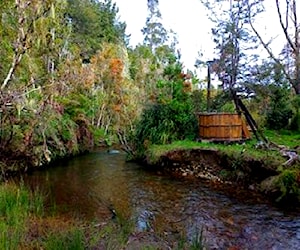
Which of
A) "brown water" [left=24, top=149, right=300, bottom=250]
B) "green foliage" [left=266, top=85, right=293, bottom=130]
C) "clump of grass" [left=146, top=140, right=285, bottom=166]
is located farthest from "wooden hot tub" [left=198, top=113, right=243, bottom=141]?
"green foliage" [left=266, top=85, right=293, bottom=130]

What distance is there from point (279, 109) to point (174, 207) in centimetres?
808

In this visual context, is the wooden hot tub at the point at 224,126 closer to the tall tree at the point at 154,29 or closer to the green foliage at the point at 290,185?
the green foliage at the point at 290,185

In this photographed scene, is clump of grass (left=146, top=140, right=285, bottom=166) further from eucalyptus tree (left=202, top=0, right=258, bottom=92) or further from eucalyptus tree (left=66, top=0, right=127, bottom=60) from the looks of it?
eucalyptus tree (left=66, top=0, right=127, bottom=60)

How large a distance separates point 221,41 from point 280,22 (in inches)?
121

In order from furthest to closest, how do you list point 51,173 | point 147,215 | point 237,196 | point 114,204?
point 51,173, point 237,196, point 114,204, point 147,215

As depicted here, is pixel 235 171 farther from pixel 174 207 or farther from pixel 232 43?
pixel 232 43

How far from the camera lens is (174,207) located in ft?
23.7

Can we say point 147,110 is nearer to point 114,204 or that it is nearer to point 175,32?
point 114,204

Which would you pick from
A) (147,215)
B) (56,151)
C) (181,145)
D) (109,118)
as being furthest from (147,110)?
(109,118)

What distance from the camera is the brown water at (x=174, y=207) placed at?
5539 mm

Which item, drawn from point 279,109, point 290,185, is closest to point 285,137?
point 279,109

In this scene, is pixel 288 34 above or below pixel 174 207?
above

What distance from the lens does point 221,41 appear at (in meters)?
13.9

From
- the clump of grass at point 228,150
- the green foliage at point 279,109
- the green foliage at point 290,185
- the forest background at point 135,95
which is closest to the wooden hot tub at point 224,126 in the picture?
the clump of grass at point 228,150
